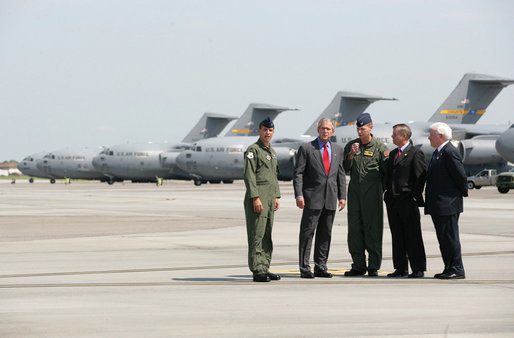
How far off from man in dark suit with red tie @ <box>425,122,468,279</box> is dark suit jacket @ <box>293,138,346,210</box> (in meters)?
1.21

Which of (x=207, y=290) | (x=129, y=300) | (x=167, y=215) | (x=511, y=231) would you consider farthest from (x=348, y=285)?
(x=167, y=215)

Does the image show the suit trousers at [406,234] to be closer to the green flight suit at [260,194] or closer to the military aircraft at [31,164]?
the green flight suit at [260,194]

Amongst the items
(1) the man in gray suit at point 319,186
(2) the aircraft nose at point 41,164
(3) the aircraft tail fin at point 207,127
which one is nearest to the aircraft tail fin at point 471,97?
(3) the aircraft tail fin at point 207,127

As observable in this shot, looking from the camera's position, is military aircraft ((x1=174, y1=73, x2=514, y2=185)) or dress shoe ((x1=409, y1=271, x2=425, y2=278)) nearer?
dress shoe ((x1=409, y1=271, x2=425, y2=278))

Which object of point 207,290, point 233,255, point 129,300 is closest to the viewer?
point 129,300

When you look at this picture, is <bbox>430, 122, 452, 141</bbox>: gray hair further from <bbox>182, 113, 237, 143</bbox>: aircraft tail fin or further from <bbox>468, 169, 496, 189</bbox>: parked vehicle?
<bbox>182, 113, 237, 143</bbox>: aircraft tail fin

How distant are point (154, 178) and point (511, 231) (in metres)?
75.8

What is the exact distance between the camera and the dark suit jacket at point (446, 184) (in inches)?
472

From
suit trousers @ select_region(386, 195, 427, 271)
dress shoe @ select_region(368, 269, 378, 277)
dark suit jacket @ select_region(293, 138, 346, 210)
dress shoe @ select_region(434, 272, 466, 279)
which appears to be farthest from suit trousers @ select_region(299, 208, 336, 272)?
dress shoe @ select_region(434, 272, 466, 279)

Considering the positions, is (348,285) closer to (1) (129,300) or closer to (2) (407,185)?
(2) (407,185)

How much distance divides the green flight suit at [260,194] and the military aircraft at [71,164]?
9005 centimetres

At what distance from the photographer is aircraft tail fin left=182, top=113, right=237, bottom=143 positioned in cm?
10506

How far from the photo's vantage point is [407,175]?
12.2 metres

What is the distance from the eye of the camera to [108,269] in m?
12.6
